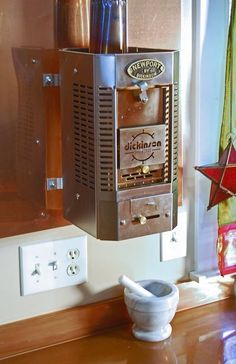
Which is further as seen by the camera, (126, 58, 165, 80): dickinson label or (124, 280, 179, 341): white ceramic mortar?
(124, 280, 179, 341): white ceramic mortar

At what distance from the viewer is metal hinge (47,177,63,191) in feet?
3.70

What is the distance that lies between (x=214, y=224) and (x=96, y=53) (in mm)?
517

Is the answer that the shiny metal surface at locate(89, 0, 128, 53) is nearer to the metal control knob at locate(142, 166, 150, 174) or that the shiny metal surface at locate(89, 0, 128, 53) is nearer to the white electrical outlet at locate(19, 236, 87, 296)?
the metal control knob at locate(142, 166, 150, 174)

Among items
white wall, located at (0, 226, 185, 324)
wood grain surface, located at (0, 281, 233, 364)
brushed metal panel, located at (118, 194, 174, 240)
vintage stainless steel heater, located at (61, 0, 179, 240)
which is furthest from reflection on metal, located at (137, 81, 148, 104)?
wood grain surface, located at (0, 281, 233, 364)

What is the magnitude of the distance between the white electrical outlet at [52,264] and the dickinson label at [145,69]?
0.36m

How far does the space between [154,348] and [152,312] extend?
65 mm

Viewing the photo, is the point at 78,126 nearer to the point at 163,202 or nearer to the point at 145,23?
the point at 163,202

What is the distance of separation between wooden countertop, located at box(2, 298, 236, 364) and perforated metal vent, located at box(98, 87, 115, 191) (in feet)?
1.10

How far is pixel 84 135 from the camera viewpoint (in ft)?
3.35

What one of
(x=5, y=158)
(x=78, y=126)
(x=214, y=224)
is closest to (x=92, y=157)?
(x=78, y=126)

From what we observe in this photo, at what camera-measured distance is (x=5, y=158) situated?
3.64 ft

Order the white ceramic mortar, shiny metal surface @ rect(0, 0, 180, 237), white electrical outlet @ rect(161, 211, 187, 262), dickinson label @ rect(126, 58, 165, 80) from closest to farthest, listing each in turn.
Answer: dickinson label @ rect(126, 58, 165, 80), shiny metal surface @ rect(0, 0, 180, 237), the white ceramic mortar, white electrical outlet @ rect(161, 211, 187, 262)

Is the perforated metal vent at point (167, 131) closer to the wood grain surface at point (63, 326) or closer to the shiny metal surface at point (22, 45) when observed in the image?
the shiny metal surface at point (22, 45)

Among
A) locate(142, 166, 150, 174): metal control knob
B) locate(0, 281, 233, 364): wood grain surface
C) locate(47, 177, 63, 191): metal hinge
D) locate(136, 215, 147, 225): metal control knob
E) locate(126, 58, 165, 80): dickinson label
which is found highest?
→ locate(126, 58, 165, 80): dickinson label
